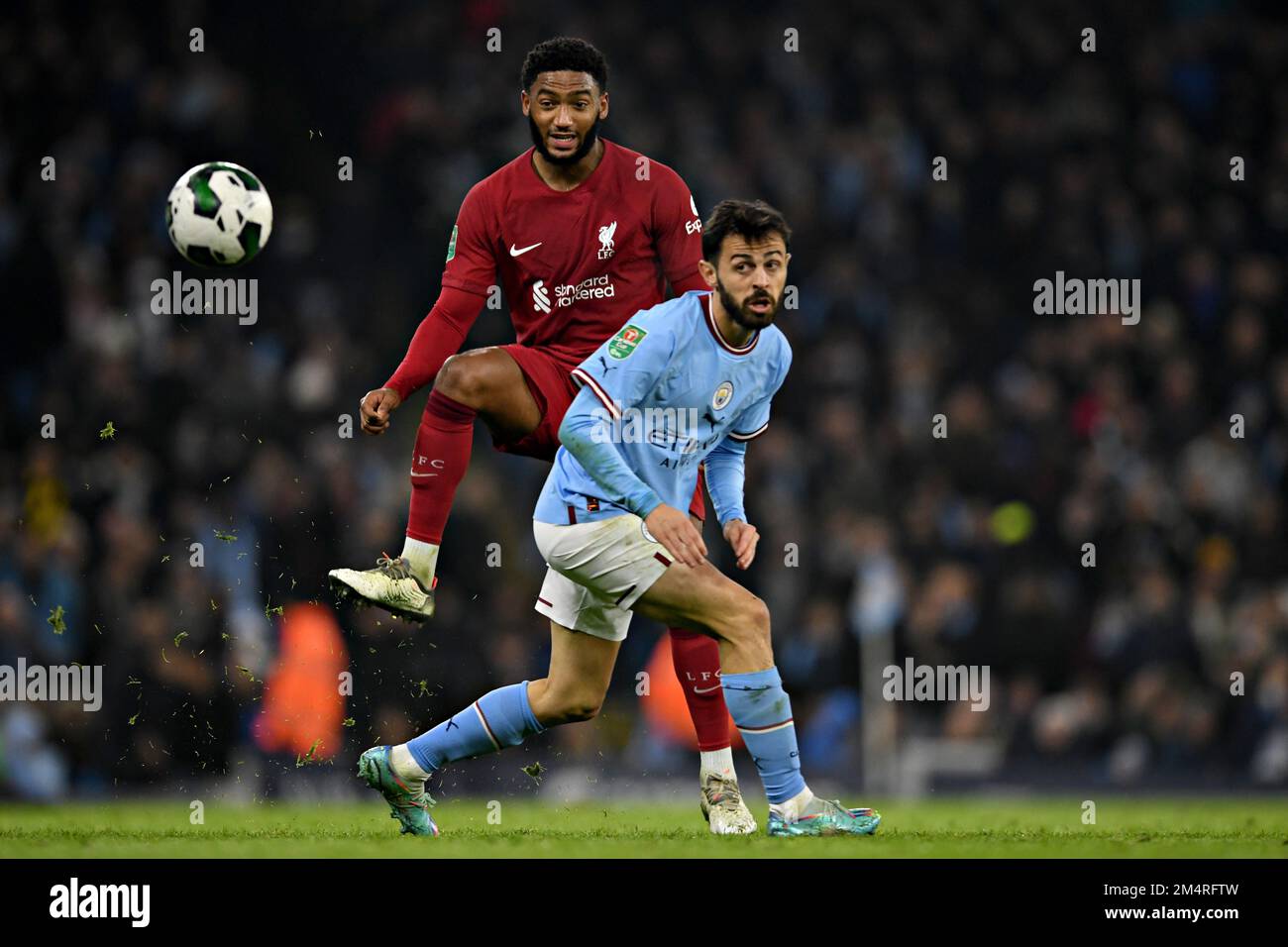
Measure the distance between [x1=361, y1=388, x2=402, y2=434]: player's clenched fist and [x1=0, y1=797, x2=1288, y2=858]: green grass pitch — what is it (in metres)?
1.67

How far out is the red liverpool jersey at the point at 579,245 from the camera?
297 inches

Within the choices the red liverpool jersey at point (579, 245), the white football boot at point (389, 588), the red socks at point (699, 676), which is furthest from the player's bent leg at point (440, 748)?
the red liverpool jersey at point (579, 245)

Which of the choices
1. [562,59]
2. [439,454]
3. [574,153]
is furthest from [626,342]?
[562,59]

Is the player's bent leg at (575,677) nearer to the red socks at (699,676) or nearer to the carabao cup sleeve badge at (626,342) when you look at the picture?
the red socks at (699,676)

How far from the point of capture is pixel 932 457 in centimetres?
1406

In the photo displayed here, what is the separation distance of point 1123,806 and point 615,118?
896 cm

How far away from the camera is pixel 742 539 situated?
251 inches

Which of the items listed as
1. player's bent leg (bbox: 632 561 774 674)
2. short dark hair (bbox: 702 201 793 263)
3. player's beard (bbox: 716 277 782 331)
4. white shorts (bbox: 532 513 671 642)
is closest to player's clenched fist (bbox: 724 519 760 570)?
player's bent leg (bbox: 632 561 774 674)

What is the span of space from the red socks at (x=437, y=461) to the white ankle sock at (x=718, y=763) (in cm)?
151

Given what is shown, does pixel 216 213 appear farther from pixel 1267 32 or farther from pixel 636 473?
pixel 1267 32

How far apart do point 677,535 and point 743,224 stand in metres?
1.20

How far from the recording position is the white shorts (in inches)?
255

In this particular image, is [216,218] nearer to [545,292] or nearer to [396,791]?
[545,292]

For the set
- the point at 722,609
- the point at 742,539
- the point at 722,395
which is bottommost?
the point at 722,609
